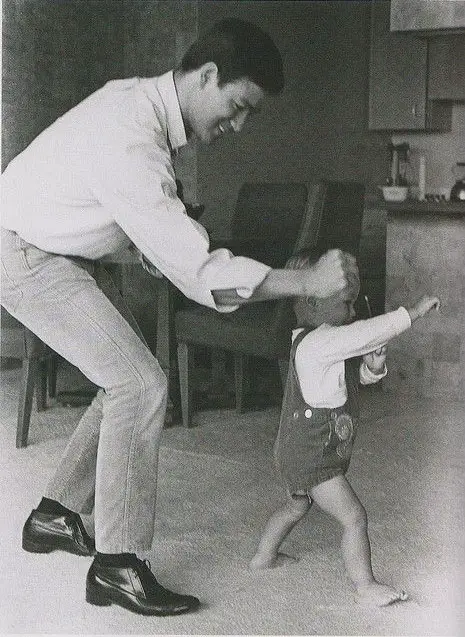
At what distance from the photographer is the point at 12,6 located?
4.62 metres

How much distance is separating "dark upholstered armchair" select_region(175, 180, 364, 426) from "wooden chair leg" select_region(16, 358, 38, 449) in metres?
0.59

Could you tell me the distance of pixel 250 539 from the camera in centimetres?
252

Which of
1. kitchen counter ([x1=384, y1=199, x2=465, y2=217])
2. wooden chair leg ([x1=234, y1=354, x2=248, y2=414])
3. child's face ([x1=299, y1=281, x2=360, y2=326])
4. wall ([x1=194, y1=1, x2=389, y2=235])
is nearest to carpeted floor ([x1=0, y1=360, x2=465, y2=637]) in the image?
wooden chair leg ([x1=234, y1=354, x2=248, y2=414])

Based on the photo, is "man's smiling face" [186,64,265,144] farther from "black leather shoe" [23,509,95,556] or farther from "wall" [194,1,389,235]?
"wall" [194,1,389,235]

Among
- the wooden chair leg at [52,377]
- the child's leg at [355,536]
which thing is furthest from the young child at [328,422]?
the wooden chair leg at [52,377]

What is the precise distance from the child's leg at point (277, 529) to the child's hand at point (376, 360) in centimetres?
33

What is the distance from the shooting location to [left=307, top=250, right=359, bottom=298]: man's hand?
1830 millimetres

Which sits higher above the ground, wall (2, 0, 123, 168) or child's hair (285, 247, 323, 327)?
wall (2, 0, 123, 168)

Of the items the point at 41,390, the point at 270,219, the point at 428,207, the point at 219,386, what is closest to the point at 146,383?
the point at 41,390

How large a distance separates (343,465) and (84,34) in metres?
3.70

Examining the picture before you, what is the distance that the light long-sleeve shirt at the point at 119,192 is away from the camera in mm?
1868

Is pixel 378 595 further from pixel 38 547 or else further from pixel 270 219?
pixel 270 219

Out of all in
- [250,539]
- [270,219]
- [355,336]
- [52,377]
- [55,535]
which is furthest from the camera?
[270,219]

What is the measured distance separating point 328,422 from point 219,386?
7.42 ft
